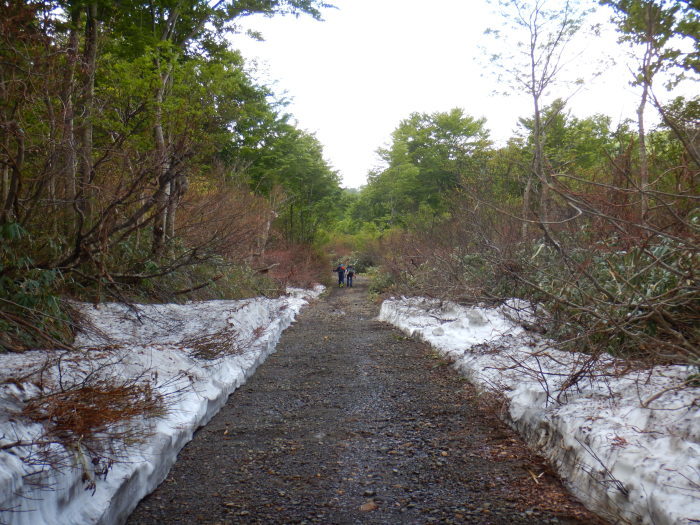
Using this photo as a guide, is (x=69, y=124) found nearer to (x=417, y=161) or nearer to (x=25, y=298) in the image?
(x=25, y=298)

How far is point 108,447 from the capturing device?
10.4 ft

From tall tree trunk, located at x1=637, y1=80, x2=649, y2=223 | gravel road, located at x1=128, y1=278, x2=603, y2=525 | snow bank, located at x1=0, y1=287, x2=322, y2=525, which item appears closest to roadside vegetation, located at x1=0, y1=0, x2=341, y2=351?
snow bank, located at x1=0, y1=287, x2=322, y2=525

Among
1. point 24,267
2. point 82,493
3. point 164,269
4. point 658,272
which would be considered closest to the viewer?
point 82,493

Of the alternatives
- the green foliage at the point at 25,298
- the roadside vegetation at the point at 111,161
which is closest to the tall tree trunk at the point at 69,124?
the roadside vegetation at the point at 111,161

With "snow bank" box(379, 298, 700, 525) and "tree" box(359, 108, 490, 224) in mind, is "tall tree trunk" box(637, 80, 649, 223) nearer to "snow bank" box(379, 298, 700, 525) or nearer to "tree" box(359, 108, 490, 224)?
"snow bank" box(379, 298, 700, 525)

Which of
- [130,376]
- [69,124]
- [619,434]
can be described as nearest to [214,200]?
[69,124]

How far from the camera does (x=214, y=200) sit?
11.7 metres

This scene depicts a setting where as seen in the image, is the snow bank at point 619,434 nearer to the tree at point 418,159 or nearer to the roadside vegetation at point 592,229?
the roadside vegetation at point 592,229

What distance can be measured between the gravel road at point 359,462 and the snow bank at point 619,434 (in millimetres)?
180

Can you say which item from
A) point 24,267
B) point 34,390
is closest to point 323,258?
point 24,267

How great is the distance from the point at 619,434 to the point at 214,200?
33.6 feet

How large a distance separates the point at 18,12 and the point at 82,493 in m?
5.40

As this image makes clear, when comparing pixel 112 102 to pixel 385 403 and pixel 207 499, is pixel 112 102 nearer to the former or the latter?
pixel 385 403

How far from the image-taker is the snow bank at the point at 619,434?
2.51 m
